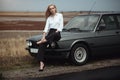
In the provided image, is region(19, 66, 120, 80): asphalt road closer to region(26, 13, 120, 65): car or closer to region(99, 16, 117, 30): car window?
region(26, 13, 120, 65): car

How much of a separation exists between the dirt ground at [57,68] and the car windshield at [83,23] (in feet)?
3.70

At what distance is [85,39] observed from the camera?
11.6 m

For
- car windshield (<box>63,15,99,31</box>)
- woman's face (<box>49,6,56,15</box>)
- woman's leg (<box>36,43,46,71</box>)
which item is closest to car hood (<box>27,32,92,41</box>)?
car windshield (<box>63,15,99,31</box>)

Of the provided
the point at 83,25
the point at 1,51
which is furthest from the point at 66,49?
the point at 1,51

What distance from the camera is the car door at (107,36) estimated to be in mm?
11938

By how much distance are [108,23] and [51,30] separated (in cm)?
237

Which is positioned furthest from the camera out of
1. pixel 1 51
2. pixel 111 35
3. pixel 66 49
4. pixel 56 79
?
pixel 1 51

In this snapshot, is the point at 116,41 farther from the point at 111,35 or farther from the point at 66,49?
the point at 66,49

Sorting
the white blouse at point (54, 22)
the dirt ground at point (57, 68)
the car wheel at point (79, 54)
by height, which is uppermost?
the white blouse at point (54, 22)

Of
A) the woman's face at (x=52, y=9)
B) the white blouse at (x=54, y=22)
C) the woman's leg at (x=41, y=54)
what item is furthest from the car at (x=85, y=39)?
the woman's face at (x=52, y=9)

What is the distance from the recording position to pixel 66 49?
11109 mm

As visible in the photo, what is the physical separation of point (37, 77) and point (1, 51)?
4.88 meters

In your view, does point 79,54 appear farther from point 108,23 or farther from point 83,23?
point 108,23

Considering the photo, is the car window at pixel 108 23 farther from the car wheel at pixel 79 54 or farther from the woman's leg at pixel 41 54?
the woman's leg at pixel 41 54
